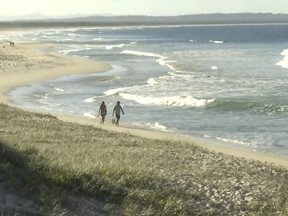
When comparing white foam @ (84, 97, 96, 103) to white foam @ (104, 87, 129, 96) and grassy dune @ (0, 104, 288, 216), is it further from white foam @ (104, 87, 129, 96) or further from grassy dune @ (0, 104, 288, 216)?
grassy dune @ (0, 104, 288, 216)

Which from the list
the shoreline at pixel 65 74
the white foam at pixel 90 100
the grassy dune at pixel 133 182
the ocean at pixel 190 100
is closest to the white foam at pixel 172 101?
the ocean at pixel 190 100

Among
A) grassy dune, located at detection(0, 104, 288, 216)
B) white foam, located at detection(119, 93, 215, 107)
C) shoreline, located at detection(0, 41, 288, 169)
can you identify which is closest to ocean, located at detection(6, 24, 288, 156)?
white foam, located at detection(119, 93, 215, 107)

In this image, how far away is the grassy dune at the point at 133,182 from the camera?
8695 mm

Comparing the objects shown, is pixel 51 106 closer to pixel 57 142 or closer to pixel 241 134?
pixel 241 134

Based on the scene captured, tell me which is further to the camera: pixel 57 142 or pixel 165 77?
pixel 165 77

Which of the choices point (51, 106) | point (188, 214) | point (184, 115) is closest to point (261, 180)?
point (188, 214)

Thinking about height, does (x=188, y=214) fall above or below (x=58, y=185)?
below

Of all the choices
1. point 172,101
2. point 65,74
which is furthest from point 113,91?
point 65,74

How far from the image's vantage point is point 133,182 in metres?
10.2

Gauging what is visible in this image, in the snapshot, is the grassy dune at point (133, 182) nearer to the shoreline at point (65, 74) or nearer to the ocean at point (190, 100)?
the shoreline at point (65, 74)

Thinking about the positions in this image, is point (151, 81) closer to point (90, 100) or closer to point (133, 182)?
point (90, 100)

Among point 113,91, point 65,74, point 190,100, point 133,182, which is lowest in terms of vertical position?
point 65,74

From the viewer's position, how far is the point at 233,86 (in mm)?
38250

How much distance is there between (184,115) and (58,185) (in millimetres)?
18587
